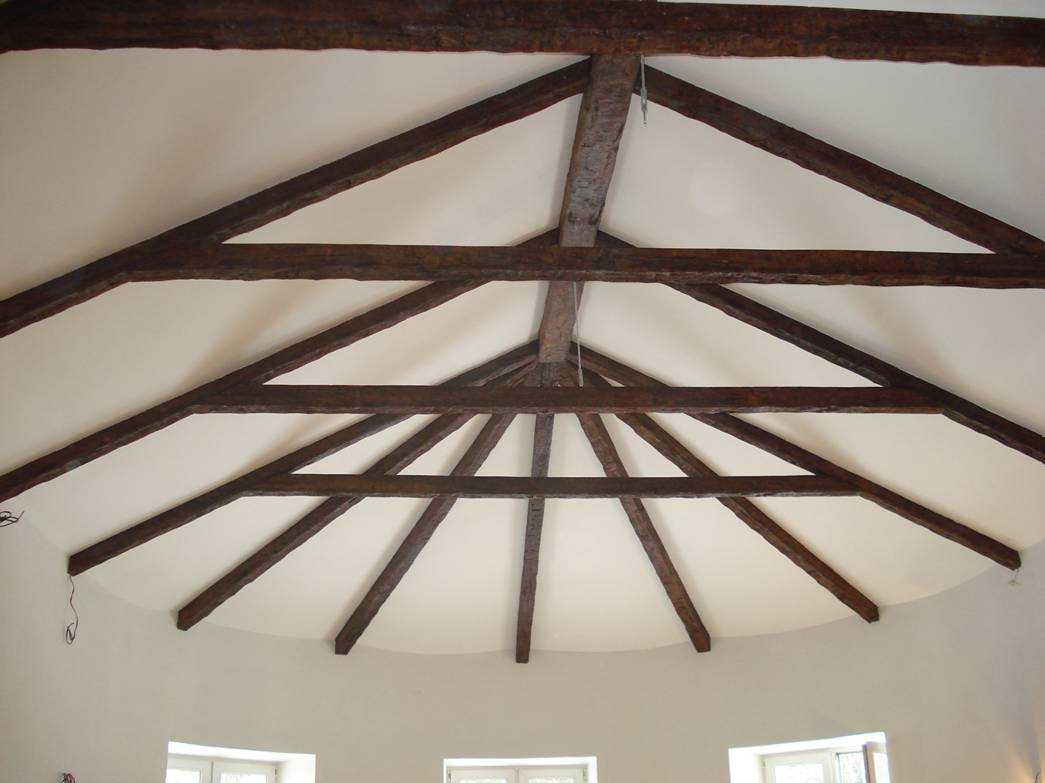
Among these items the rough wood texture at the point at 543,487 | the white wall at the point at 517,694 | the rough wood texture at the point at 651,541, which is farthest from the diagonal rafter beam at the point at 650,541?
the rough wood texture at the point at 543,487

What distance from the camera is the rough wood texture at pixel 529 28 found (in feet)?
11.4

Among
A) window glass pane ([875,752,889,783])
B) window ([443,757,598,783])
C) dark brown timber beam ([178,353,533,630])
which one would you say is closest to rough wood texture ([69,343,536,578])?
dark brown timber beam ([178,353,533,630])

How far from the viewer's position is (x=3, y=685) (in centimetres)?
588

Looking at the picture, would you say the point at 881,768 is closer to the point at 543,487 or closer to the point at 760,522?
the point at 760,522

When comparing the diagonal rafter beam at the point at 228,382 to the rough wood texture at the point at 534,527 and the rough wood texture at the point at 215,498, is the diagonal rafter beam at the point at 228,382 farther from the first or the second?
the rough wood texture at the point at 534,527

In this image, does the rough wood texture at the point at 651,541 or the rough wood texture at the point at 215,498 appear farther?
the rough wood texture at the point at 651,541

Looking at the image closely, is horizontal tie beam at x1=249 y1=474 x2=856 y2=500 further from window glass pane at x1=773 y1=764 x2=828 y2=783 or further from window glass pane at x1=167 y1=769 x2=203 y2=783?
window glass pane at x1=773 y1=764 x2=828 y2=783

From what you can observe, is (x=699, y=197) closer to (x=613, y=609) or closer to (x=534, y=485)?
(x=534, y=485)

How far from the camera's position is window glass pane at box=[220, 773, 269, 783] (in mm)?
8945

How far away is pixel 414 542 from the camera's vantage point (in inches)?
345

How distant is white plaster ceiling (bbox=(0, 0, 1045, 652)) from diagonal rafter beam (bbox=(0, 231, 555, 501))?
8 centimetres

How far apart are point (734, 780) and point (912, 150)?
595 cm

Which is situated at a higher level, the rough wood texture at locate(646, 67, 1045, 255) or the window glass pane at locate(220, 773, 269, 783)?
the rough wood texture at locate(646, 67, 1045, 255)

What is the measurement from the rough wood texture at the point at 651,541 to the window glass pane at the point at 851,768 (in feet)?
4.51
